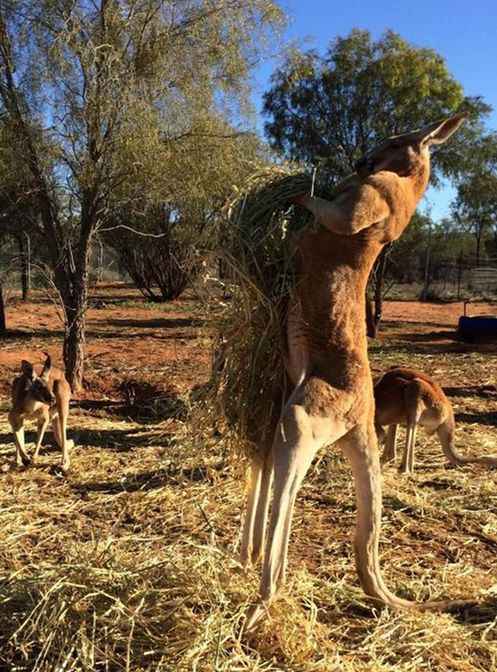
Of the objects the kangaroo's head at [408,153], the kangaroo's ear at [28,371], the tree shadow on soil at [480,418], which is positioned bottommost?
the tree shadow on soil at [480,418]

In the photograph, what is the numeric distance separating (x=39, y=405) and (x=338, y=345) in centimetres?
427

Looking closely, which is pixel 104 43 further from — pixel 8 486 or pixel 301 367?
pixel 301 367

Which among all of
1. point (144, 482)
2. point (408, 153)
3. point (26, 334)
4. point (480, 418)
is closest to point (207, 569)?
point (408, 153)

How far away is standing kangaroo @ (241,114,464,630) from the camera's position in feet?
10.00

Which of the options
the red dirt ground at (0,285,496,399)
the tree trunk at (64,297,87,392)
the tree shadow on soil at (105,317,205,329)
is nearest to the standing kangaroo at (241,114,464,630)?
the red dirt ground at (0,285,496,399)

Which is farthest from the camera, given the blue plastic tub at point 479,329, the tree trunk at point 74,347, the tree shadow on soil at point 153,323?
the tree shadow on soil at point 153,323

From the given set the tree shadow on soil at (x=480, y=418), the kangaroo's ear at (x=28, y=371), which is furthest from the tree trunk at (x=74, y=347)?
the tree shadow on soil at (x=480, y=418)

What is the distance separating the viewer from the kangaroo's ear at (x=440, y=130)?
328 centimetres

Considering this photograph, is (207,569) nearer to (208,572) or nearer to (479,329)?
(208,572)

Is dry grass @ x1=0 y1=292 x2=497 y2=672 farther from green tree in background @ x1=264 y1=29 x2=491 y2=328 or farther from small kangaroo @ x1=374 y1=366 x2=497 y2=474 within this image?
green tree in background @ x1=264 y1=29 x2=491 y2=328

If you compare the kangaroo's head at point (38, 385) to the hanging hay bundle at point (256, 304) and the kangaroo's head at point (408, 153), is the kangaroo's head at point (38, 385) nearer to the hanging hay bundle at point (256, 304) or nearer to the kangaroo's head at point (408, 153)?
the hanging hay bundle at point (256, 304)

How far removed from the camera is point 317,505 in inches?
Result: 224

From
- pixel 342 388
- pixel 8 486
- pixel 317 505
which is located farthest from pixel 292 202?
pixel 8 486

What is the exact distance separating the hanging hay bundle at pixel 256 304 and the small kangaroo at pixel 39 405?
→ 3493 millimetres
